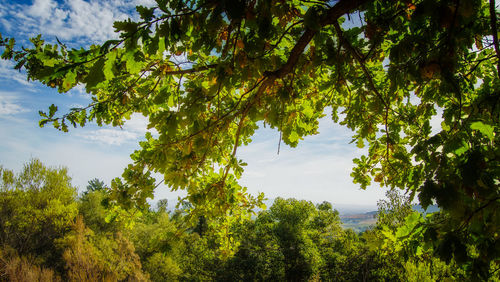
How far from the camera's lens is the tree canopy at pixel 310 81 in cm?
98

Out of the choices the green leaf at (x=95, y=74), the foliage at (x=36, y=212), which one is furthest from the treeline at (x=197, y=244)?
the green leaf at (x=95, y=74)

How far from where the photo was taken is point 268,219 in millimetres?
15648

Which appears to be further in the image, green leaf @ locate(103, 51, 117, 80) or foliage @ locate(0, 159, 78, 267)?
foliage @ locate(0, 159, 78, 267)

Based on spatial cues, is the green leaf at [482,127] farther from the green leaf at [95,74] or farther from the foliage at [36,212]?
the foliage at [36,212]

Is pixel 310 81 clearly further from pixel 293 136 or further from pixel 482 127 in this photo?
pixel 482 127

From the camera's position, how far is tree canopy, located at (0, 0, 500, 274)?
0.98m

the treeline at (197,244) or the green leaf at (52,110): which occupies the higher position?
the green leaf at (52,110)

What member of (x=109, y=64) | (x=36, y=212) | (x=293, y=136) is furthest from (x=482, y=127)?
(x=36, y=212)

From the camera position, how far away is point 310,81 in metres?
2.56

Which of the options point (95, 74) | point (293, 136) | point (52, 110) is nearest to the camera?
point (95, 74)

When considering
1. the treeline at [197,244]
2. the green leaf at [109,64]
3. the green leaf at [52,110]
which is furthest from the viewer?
the treeline at [197,244]

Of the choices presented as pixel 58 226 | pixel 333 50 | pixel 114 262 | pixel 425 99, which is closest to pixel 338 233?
pixel 114 262

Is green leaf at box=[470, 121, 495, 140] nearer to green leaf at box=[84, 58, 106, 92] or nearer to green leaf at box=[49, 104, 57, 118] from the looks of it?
green leaf at box=[84, 58, 106, 92]

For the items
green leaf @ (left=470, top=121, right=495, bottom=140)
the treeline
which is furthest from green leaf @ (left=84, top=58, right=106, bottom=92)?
the treeline
